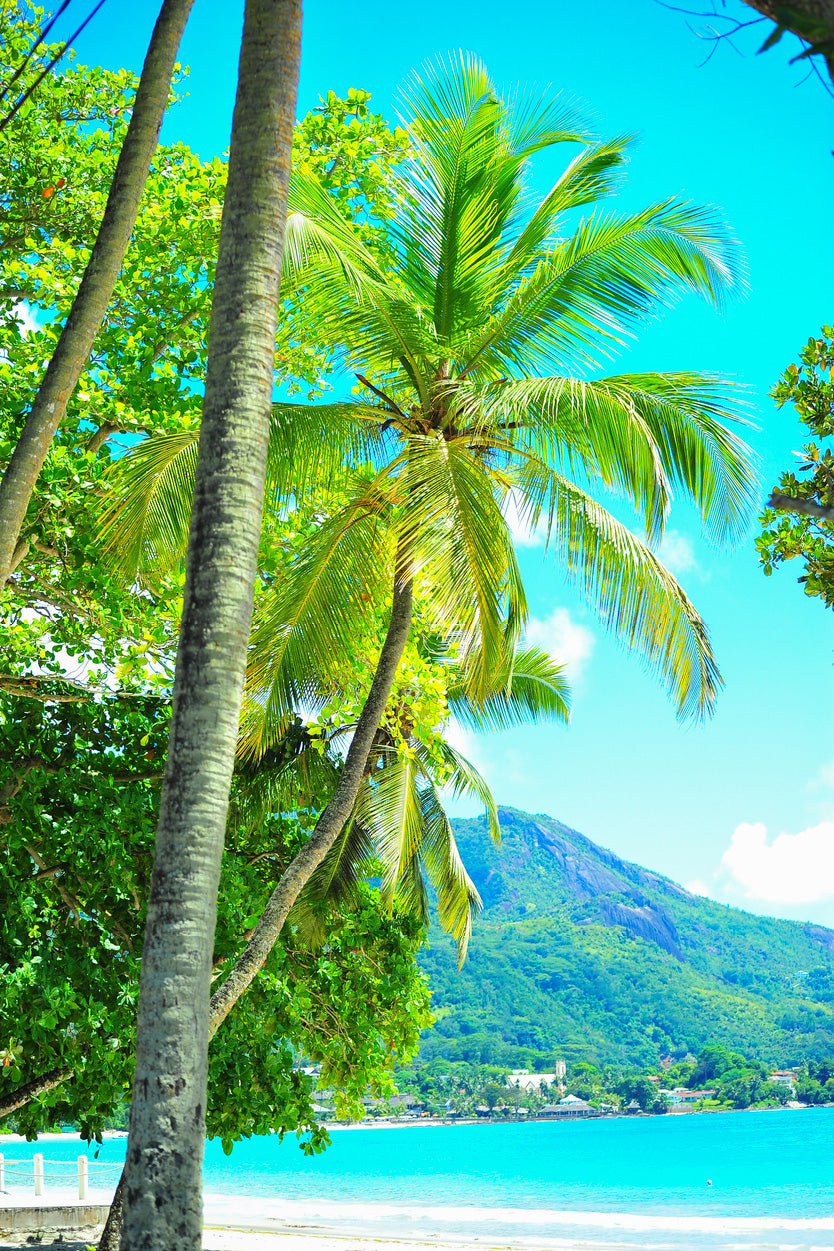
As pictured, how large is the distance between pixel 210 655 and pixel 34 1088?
715 centimetres

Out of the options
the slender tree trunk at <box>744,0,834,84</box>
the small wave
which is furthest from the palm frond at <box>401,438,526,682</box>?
the small wave

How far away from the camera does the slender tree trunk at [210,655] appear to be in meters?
3.19

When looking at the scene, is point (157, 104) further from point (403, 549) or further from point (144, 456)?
point (403, 549)

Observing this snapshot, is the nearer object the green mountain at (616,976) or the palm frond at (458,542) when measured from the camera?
the palm frond at (458,542)

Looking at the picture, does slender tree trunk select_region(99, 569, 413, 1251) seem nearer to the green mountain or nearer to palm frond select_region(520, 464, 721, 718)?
palm frond select_region(520, 464, 721, 718)

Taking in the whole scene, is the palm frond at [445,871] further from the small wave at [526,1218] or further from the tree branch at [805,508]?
the small wave at [526,1218]

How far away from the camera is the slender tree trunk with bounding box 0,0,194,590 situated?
243 inches

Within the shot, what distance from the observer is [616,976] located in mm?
113938

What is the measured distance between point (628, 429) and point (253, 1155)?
354ft

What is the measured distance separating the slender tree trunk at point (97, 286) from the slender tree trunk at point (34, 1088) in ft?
16.3

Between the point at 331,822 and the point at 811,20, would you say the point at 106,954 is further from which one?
the point at 811,20

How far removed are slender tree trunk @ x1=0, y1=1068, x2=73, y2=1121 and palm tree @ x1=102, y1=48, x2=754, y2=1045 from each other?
3.16m

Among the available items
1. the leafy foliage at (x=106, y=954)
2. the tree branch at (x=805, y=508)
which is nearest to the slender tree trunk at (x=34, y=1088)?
the leafy foliage at (x=106, y=954)

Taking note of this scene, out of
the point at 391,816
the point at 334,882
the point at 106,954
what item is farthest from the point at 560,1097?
the point at 106,954
